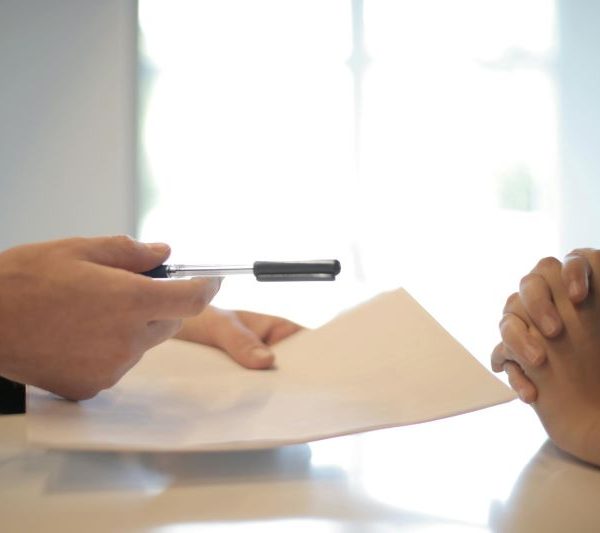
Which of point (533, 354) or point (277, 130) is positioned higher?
point (277, 130)

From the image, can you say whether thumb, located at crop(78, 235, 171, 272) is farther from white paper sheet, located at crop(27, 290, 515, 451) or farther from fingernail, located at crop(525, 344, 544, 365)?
fingernail, located at crop(525, 344, 544, 365)

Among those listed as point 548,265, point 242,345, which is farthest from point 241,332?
point 548,265

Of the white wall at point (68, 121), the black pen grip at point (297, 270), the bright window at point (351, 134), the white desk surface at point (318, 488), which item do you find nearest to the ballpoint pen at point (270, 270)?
the black pen grip at point (297, 270)

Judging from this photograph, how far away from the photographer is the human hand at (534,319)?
390mm

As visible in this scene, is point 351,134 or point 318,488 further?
point 351,134

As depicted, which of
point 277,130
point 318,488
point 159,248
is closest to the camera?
point 318,488

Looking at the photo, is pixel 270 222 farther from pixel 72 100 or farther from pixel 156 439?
pixel 156 439

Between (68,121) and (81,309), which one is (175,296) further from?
(68,121)

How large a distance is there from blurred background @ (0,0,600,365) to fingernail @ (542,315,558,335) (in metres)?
1.82

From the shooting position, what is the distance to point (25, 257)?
1.22ft

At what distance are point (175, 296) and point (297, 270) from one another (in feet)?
0.27

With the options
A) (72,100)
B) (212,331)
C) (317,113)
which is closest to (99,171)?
(72,100)

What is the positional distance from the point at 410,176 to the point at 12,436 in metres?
2.00

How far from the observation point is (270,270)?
0.41 meters
